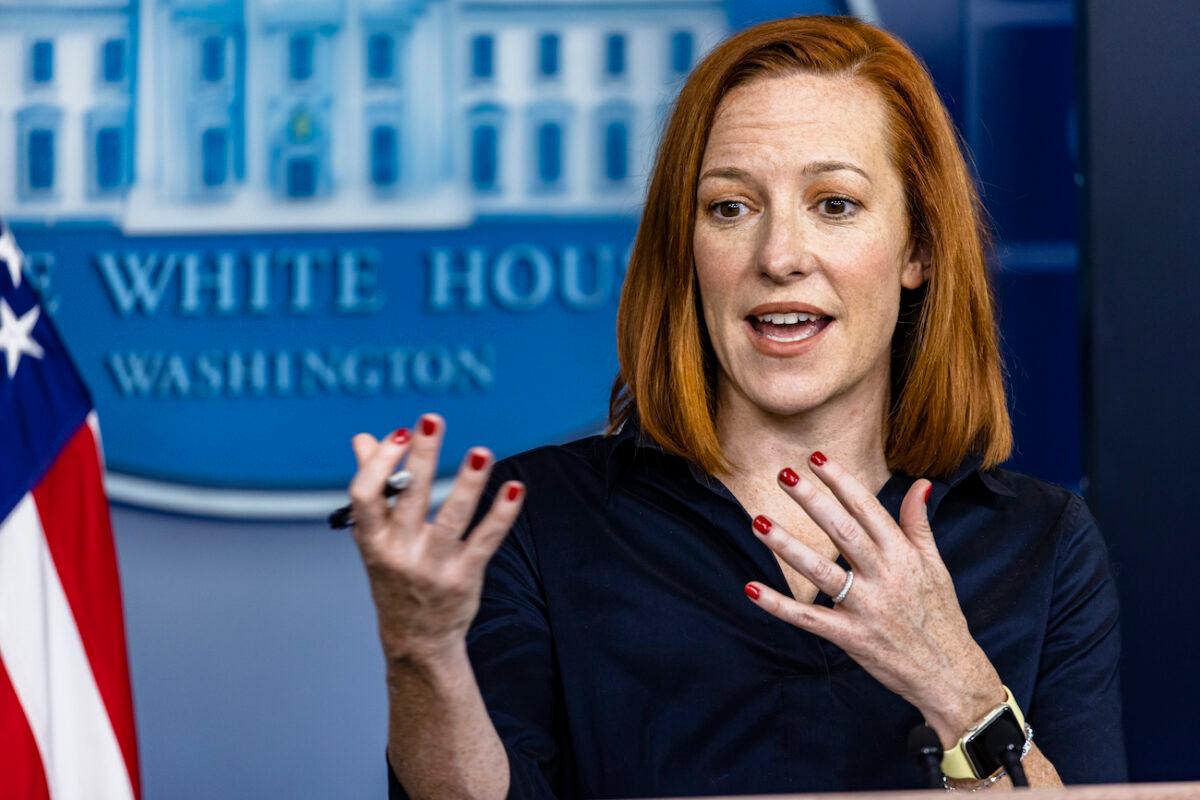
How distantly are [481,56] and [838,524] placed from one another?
1478mm

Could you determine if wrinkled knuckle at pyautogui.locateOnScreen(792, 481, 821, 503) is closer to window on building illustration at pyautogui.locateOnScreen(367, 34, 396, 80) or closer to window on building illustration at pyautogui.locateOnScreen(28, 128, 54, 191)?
window on building illustration at pyautogui.locateOnScreen(367, 34, 396, 80)

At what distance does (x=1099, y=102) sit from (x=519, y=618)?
1.44 meters

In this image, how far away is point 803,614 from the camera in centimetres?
124

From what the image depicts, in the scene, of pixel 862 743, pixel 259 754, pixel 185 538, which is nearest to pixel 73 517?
pixel 185 538

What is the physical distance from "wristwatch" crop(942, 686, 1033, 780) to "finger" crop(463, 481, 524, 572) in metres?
0.48

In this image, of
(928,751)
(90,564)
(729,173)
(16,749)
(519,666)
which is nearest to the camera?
(928,751)

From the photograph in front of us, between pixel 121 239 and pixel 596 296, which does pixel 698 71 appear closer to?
pixel 596 296

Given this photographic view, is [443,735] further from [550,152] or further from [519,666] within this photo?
[550,152]

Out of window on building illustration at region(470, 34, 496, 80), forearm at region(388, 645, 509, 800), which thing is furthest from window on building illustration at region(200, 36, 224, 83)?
forearm at region(388, 645, 509, 800)

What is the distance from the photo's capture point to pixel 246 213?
2.46 meters

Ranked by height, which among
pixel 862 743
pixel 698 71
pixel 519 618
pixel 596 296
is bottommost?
pixel 862 743

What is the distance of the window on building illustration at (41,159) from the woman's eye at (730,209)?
138 centimetres

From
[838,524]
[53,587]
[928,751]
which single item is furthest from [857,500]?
[53,587]

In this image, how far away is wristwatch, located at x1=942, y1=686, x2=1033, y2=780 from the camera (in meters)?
1.28
